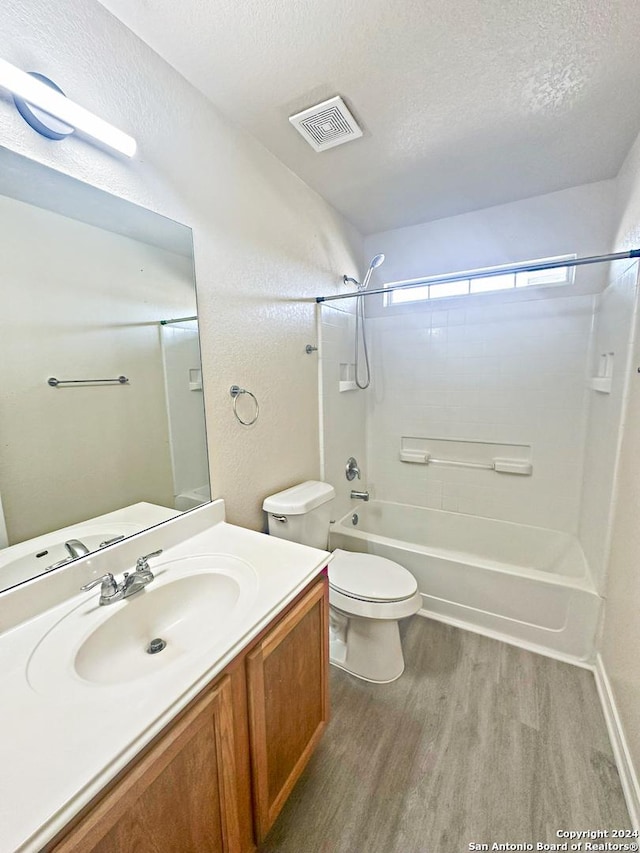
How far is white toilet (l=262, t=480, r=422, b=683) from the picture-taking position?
1.58 m

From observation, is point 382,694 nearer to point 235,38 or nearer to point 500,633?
point 500,633

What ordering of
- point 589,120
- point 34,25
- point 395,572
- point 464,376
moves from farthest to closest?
1. point 464,376
2. point 395,572
3. point 589,120
4. point 34,25

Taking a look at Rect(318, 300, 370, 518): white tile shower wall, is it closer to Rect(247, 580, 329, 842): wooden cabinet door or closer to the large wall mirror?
the large wall mirror

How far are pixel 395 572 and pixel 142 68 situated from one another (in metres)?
2.25

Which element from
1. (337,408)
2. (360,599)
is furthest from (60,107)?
(360,599)

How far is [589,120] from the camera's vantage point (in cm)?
146

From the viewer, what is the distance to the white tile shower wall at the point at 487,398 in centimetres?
219

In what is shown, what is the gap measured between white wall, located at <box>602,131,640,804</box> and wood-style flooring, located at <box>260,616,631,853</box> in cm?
20

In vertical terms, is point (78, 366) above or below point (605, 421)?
above

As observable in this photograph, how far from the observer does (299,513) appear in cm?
159

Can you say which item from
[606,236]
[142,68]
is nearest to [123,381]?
[142,68]

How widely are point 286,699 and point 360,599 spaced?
0.66m

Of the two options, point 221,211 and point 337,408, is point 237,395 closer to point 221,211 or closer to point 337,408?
point 221,211

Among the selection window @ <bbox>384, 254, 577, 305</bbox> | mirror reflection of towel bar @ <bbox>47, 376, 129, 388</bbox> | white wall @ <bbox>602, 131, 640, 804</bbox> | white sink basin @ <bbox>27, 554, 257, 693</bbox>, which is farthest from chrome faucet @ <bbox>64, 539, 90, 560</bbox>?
window @ <bbox>384, 254, 577, 305</bbox>
